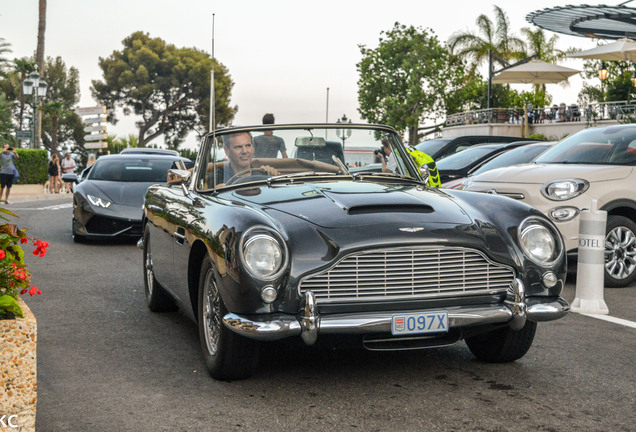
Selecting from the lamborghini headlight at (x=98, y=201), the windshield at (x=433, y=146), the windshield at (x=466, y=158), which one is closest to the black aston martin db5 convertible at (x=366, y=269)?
the lamborghini headlight at (x=98, y=201)

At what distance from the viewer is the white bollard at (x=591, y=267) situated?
23.9 ft

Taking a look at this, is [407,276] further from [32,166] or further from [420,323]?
[32,166]

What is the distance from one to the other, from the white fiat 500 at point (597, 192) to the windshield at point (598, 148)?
0.01 m

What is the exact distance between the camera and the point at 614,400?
4.57 m

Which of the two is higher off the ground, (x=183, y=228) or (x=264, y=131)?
(x=264, y=131)

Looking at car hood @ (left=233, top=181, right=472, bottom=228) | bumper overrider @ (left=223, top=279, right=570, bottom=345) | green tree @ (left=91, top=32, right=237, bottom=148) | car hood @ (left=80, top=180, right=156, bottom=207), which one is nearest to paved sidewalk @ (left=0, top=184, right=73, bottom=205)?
car hood @ (left=80, top=180, right=156, bottom=207)

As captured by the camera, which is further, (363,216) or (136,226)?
(136,226)

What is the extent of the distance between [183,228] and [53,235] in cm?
914

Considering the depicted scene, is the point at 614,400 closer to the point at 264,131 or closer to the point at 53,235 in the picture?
the point at 264,131

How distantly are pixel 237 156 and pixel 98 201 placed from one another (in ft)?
22.9

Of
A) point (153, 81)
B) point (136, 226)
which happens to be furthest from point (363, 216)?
point (153, 81)

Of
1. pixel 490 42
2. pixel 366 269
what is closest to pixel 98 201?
pixel 366 269

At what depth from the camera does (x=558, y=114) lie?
40.7m

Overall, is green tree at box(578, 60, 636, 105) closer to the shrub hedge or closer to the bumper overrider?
the shrub hedge
